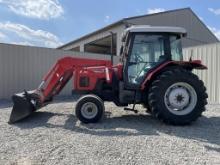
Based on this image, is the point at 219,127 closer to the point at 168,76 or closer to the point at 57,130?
the point at 168,76

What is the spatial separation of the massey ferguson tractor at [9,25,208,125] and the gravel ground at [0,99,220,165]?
0.32 metres

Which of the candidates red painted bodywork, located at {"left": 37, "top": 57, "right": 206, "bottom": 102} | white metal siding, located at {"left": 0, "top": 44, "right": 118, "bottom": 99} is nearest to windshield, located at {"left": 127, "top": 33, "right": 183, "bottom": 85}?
red painted bodywork, located at {"left": 37, "top": 57, "right": 206, "bottom": 102}

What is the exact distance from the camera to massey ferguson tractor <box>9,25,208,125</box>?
5.94m

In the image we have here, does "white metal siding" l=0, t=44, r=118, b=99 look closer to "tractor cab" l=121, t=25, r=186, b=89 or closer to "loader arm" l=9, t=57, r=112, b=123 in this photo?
"loader arm" l=9, t=57, r=112, b=123

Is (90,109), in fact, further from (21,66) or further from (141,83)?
(21,66)

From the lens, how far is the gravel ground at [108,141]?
152 inches

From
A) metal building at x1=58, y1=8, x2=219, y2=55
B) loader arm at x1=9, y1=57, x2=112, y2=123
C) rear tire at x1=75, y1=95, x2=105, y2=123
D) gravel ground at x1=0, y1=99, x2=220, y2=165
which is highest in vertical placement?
metal building at x1=58, y1=8, x2=219, y2=55

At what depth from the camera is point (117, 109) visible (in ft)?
26.5

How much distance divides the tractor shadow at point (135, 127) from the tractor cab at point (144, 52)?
91 cm

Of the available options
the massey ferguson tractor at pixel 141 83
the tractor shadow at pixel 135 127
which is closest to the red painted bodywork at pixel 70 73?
the massey ferguson tractor at pixel 141 83

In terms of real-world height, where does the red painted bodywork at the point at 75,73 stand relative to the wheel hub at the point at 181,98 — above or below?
above

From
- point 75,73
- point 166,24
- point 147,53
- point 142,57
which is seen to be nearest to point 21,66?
point 75,73

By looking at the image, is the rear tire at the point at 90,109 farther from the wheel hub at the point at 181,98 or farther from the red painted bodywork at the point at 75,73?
the wheel hub at the point at 181,98

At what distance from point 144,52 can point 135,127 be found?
5.57ft
